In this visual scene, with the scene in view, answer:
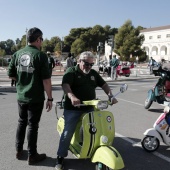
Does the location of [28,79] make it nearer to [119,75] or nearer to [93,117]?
[93,117]

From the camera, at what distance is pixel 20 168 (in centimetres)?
385

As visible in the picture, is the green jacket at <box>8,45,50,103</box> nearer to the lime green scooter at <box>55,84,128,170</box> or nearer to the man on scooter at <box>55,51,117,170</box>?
the man on scooter at <box>55,51,117,170</box>

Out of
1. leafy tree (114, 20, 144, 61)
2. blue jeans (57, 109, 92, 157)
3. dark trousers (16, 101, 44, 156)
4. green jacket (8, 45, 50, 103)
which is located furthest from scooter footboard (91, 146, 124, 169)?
leafy tree (114, 20, 144, 61)

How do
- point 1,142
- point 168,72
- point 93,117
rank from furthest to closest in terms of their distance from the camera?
point 168,72 < point 1,142 < point 93,117

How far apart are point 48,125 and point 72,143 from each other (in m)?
2.39

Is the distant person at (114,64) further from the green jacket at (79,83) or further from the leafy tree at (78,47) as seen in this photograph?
the leafy tree at (78,47)

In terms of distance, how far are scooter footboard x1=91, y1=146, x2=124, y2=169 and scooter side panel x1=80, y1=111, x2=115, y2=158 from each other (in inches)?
5.1

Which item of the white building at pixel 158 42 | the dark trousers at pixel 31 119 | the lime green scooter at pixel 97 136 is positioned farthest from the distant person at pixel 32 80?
the white building at pixel 158 42

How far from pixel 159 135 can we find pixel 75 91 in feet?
5.66

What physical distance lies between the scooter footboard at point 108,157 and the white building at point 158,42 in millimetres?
86538

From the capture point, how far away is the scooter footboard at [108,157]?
10.2 feet

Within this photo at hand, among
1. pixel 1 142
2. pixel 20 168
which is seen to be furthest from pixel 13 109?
pixel 20 168

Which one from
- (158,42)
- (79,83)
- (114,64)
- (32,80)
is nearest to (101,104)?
(79,83)

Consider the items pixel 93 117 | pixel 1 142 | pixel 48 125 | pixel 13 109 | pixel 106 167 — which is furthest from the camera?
pixel 13 109
